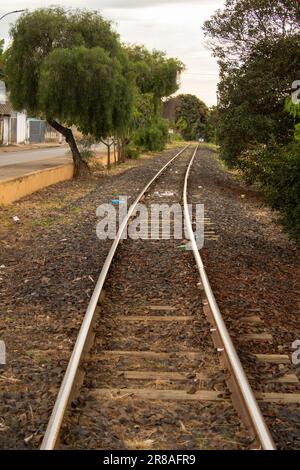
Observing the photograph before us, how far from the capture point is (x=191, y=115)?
139750mm

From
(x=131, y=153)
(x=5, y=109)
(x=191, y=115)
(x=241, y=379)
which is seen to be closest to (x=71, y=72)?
(x=241, y=379)

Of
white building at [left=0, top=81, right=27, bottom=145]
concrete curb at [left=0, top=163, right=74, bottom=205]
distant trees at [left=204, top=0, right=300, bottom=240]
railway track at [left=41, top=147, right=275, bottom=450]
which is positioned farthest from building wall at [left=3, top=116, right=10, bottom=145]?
railway track at [left=41, top=147, right=275, bottom=450]

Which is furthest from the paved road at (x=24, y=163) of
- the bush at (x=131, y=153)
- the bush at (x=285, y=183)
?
the bush at (x=285, y=183)

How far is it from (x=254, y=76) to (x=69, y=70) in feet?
25.4

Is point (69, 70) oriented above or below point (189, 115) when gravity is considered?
below

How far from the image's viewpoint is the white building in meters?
61.6

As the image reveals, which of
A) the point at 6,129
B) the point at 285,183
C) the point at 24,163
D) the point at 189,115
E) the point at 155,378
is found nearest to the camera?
the point at 155,378

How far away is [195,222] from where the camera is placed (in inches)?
560

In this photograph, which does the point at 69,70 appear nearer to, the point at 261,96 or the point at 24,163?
the point at 261,96

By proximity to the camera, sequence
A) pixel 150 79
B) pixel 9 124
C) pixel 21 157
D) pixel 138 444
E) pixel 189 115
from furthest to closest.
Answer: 1. pixel 189 115
2. pixel 9 124
3. pixel 150 79
4. pixel 21 157
5. pixel 138 444

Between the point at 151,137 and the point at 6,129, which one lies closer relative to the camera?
the point at 151,137
